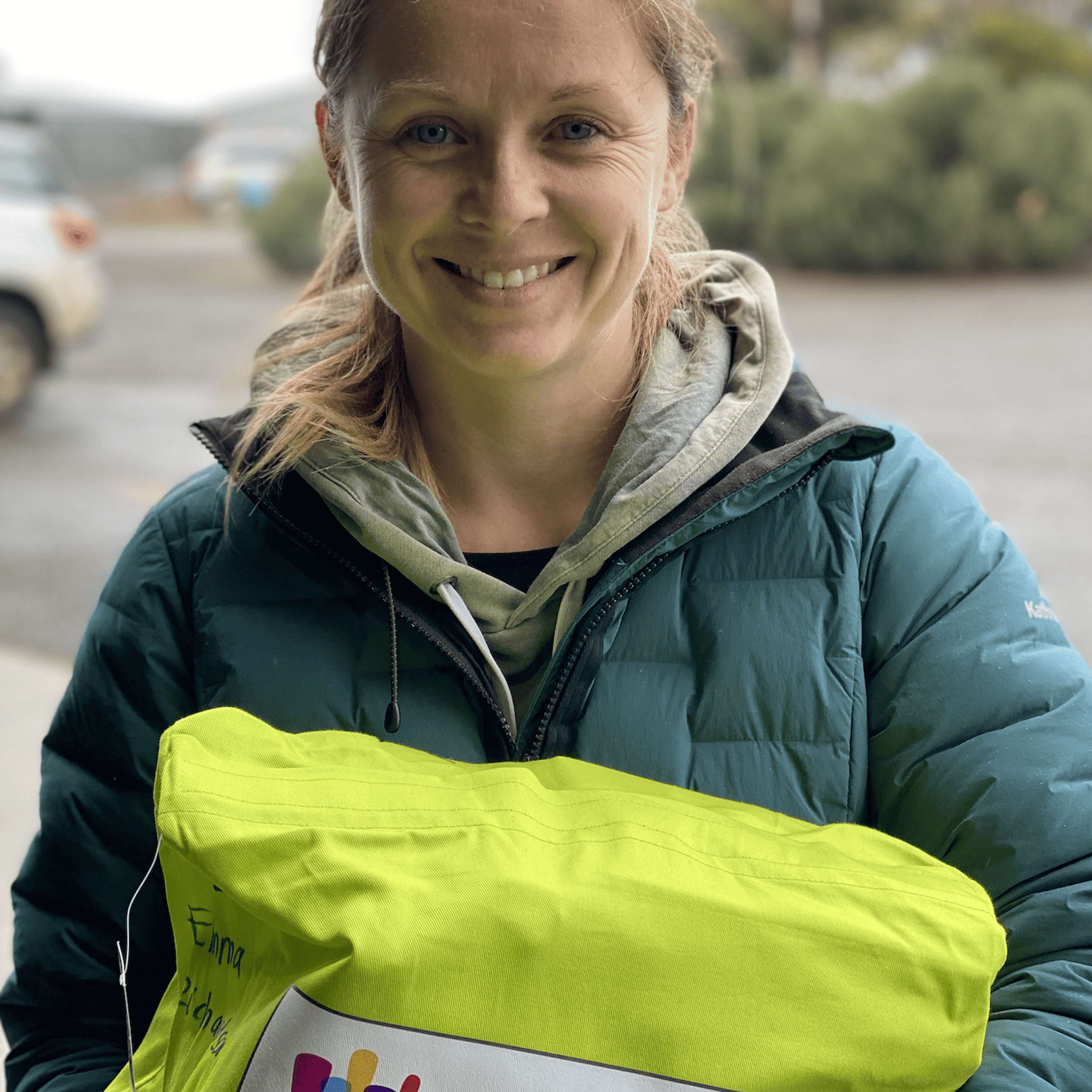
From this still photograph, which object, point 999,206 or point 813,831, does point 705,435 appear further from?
point 999,206

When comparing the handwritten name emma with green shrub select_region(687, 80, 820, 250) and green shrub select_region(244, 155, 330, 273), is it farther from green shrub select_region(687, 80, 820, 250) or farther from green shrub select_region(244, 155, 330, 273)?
green shrub select_region(244, 155, 330, 273)

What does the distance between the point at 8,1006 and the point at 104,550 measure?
444cm

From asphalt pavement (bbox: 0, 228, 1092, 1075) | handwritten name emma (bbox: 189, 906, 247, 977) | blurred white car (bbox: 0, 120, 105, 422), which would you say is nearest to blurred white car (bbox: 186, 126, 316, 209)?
asphalt pavement (bbox: 0, 228, 1092, 1075)

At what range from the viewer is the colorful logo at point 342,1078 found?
81 centimetres

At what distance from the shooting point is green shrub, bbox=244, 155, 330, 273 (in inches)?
506

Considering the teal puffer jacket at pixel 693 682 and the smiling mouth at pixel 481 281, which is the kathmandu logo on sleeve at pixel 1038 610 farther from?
the smiling mouth at pixel 481 281

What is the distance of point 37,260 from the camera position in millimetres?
6555

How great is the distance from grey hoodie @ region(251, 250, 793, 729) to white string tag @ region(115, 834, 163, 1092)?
321 millimetres

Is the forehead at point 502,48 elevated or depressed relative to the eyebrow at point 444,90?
elevated

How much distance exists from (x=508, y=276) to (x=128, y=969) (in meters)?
0.72

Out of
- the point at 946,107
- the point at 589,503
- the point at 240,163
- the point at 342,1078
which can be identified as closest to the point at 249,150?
the point at 240,163

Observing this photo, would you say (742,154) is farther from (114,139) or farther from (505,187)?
(505,187)

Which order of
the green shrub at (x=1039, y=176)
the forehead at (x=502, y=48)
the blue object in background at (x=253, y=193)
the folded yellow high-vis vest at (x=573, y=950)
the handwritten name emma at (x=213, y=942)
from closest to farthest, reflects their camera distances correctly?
the folded yellow high-vis vest at (x=573, y=950) → the handwritten name emma at (x=213, y=942) → the forehead at (x=502, y=48) → the green shrub at (x=1039, y=176) → the blue object in background at (x=253, y=193)

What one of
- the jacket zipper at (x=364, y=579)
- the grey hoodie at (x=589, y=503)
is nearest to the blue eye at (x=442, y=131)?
the grey hoodie at (x=589, y=503)
